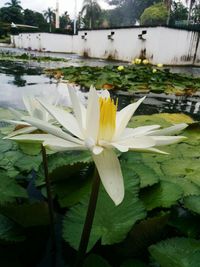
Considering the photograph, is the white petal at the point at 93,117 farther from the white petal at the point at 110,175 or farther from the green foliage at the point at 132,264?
the green foliage at the point at 132,264

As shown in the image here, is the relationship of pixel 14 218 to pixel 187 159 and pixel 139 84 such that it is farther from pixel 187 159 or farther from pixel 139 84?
pixel 139 84

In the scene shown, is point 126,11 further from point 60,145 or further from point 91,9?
point 60,145

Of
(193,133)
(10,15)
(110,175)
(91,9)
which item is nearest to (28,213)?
(110,175)

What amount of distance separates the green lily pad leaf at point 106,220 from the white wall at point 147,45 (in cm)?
863

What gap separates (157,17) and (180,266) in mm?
34976

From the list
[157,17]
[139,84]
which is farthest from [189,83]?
[157,17]

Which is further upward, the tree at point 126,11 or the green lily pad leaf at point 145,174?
the tree at point 126,11

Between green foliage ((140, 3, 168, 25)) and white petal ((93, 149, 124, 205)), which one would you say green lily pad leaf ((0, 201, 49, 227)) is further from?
green foliage ((140, 3, 168, 25))

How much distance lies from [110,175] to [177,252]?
23cm

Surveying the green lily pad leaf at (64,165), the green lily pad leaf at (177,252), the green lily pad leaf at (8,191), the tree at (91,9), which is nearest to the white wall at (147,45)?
the green lily pad leaf at (64,165)

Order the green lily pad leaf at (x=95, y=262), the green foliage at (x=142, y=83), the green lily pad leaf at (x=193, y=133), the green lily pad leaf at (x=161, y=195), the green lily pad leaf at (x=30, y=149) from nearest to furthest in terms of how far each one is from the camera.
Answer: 1. the green lily pad leaf at (x=95, y=262)
2. the green lily pad leaf at (x=161, y=195)
3. the green lily pad leaf at (x=30, y=149)
4. the green lily pad leaf at (x=193, y=133)
5. the green foliage at (x=142, y=83)

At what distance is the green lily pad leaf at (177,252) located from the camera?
1.72ft

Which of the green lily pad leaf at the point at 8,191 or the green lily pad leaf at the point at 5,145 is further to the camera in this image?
the green lily pad leaf at the point at 5,145

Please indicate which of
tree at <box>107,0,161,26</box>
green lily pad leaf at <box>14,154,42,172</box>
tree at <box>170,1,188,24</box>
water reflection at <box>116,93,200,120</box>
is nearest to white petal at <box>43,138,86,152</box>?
green lily pad leaf at <box>14,154,42,172</box>
